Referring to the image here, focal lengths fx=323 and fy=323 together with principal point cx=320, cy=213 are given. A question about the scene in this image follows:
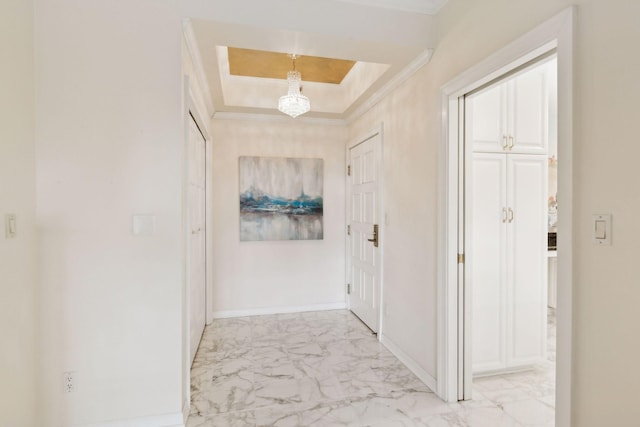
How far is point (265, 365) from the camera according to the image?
2.67 meters

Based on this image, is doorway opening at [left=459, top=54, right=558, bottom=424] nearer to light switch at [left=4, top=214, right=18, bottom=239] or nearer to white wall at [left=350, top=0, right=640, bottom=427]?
white wall at [left=350, top=0, right=640, bottom=427]

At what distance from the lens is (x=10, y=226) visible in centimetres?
155

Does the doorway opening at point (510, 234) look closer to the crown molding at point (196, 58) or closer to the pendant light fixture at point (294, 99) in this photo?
the pendant light fixture at point (294, 99)

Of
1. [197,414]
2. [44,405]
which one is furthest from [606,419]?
[44,405]

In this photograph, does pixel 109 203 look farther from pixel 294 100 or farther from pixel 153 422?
pixel 294 100

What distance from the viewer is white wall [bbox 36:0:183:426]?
1781mm

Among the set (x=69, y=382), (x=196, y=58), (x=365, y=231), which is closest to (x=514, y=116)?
(x=365, y=231)

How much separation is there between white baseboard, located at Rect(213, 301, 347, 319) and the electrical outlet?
1973 millimetres

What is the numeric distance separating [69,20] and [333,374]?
2.85 m

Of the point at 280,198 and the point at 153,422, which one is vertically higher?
the point at 280,198

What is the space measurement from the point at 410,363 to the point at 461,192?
1.43m

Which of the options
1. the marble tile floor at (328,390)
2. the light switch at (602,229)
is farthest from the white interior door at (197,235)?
the light switch at (602,229)

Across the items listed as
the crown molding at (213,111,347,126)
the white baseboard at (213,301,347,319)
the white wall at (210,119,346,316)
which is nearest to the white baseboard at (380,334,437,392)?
the white baseboard at (213,301,347,319)

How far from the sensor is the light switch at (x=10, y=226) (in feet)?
A: 5.02
